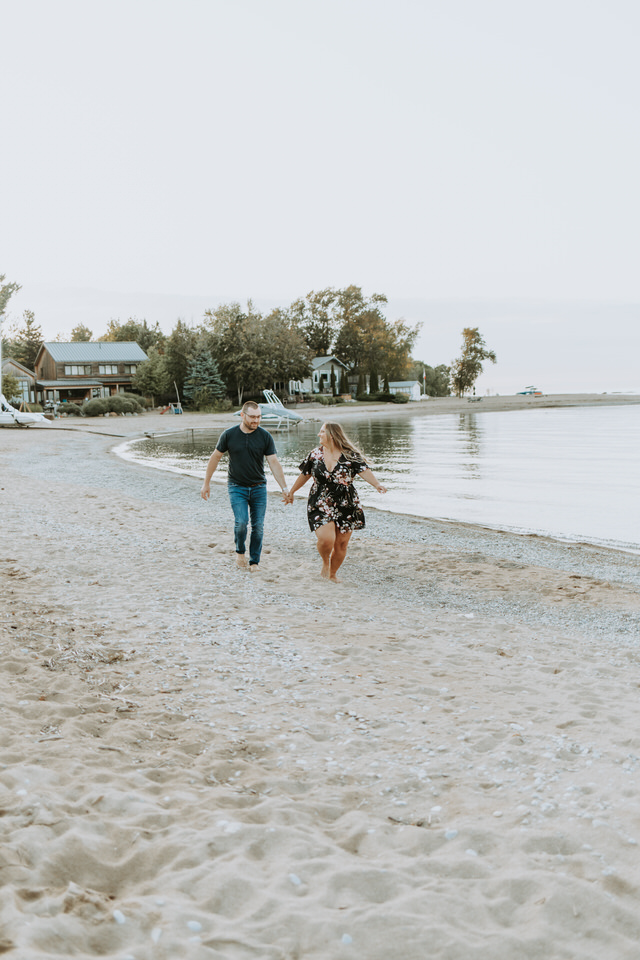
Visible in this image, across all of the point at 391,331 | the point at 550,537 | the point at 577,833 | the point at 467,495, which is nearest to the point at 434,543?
the point at 550,537

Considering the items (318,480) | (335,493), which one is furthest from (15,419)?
(335,493)

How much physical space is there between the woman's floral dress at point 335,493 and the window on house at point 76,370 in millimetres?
74874

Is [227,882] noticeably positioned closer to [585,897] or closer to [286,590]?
[585,897]

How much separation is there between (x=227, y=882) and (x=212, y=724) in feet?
5.40

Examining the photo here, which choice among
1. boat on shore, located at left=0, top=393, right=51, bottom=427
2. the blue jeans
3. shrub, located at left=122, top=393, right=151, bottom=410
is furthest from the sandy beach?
shrub, located at left=122, top=393, right=151, bottom=410

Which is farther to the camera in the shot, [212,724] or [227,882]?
[212,724]

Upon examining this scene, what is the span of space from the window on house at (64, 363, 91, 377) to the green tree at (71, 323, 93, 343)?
37381mm

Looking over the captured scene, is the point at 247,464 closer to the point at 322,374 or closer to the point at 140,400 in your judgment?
the point at 140,400

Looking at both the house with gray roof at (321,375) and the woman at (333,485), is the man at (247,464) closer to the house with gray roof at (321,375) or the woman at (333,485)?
the woman at (333,485)

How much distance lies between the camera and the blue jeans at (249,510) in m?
8.63

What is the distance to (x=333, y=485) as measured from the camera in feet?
26.9

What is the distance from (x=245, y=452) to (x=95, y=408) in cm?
5741

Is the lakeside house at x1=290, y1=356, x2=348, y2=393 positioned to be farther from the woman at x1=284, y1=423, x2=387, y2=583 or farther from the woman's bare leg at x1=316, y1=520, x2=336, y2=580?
the woman at x1=284, y1=423, x2=387, y2=583

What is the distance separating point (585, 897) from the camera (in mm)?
2984
